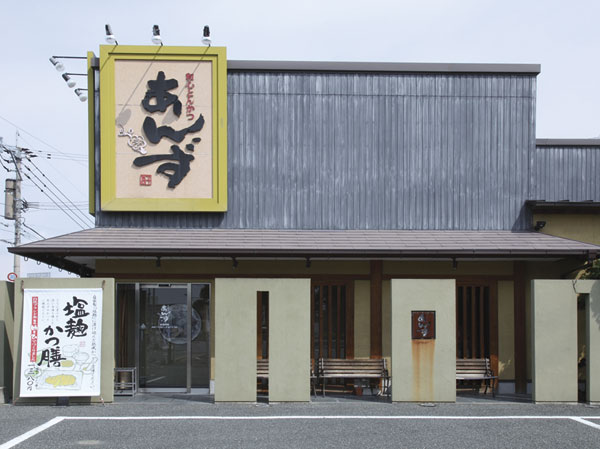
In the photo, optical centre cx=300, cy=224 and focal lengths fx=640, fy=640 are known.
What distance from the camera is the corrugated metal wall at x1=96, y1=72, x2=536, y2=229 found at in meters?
13.8

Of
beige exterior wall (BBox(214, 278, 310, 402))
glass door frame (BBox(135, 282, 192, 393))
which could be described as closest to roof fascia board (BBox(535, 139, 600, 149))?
beige exterior wall (BBox(214, 278, 310, 402))

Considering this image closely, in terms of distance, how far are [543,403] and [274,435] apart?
5.43 metres

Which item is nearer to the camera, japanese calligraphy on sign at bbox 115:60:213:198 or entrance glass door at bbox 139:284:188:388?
entrance glass door at bbox 139:284:188:388

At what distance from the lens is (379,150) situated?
14000 millimetres

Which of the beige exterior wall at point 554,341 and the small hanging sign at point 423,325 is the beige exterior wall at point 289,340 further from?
the beige exterior wall at point 554,341

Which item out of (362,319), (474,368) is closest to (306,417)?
(362,319)

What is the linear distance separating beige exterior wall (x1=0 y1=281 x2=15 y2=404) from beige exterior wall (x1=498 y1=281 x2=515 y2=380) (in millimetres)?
9641

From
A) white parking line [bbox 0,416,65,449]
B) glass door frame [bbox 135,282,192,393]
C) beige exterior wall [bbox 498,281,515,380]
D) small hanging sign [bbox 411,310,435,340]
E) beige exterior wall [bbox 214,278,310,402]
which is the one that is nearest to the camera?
white parking line [bbox 0,416,65,449]

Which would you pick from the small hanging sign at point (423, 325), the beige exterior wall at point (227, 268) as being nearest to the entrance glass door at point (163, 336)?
the beige exterior wall at point (227, 268)

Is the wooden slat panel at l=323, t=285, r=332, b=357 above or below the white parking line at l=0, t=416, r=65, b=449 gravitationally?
above

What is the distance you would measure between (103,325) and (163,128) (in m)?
4.39

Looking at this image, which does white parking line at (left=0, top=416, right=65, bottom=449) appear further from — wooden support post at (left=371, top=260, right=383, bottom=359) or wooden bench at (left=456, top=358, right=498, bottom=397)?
wooden bench at (left=456, top=358, right=498, bottom=397)

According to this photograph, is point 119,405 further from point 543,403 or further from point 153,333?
point 543,403

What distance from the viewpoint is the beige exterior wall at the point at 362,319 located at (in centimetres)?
1331
